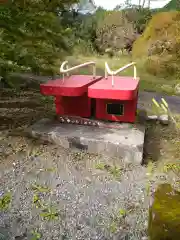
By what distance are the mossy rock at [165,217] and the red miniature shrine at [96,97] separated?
68.4 inches

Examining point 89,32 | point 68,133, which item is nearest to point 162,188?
point 68,133

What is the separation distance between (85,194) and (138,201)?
1.73 feet

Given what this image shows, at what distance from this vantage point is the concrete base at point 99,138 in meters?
3.18

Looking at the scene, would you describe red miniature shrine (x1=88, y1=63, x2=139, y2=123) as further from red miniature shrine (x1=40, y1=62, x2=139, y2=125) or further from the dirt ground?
the dirt ground

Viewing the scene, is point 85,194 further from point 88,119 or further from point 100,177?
point 88,119

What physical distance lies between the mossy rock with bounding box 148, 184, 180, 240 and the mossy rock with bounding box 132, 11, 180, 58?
870 centimetres

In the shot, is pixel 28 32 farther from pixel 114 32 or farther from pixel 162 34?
pixel 114 32

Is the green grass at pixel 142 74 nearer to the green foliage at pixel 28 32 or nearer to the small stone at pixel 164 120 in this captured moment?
the small stone at pixel 164 120

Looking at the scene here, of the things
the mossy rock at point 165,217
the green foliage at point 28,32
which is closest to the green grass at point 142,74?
the green foliage at point 28,32

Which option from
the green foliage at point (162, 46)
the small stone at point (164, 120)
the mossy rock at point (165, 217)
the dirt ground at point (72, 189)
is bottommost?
the dirt ground at point (72, 189)

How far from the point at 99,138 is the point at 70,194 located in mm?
876

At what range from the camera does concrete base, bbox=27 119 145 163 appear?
3.18 meters

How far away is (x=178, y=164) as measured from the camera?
3283 mm

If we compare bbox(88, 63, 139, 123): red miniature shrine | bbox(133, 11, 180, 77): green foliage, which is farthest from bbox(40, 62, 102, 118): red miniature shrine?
bbox(133, 11, 180, 77): green foliage
